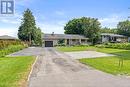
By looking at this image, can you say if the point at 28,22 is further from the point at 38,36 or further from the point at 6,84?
the point at 6,84

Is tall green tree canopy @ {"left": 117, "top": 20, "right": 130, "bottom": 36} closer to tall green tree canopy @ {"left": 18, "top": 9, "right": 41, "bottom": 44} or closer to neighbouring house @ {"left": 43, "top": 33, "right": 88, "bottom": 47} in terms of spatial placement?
neighbouring house @ {"left": 43, "top": 33, "right": 88, "bottom": 47}

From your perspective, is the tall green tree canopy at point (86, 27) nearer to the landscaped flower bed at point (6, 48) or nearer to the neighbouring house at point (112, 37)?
the neighbouring house at point (112, 37)

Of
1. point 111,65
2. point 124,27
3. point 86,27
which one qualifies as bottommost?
point 111,65

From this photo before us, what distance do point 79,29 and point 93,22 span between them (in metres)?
11.0

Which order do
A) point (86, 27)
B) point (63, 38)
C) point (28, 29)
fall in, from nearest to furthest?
point (63, 38) < point (86, 27) < point (28, 29)

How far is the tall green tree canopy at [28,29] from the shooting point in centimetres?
11294

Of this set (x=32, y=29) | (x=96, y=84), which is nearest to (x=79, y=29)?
(x=32, y=29)

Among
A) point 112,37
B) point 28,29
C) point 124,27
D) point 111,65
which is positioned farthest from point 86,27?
point 111,65

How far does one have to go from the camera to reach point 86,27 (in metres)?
113

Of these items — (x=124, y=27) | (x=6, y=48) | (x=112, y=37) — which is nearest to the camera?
(x=6, y=48)

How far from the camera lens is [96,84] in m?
14.6

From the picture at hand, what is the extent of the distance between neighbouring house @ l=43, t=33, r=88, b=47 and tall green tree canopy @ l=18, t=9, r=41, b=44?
8049mm

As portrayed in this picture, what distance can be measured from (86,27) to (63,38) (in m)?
10.9

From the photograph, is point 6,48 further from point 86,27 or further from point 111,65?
point 86,27
